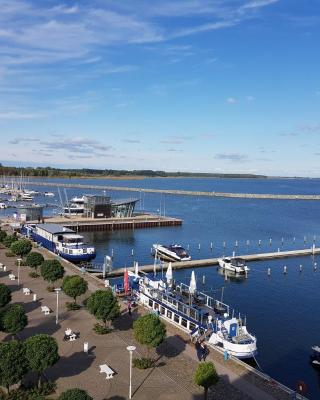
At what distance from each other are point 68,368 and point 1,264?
2877cm

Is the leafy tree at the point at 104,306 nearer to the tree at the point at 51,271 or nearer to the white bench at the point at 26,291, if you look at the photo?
the tree at the point at 51,271

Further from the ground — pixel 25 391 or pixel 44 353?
pixel 44 353

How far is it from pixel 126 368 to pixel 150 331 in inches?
100

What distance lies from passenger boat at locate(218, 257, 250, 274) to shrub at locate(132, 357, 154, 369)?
36.8 meters

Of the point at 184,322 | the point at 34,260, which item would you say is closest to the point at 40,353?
the point at 184,322

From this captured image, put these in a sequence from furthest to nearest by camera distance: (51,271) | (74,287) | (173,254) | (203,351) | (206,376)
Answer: (173,254) → (51,271) → (74,287) → (203,351) → (206,376)

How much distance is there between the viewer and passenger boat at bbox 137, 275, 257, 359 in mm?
32688

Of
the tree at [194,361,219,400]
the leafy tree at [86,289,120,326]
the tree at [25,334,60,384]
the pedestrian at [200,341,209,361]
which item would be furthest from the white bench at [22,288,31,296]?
the tree at [194,361,219,400]

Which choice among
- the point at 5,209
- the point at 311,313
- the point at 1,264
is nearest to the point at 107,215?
the point at 5,209

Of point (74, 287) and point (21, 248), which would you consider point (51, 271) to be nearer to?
point (74, 287)

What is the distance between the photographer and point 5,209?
5527 inches

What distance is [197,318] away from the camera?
1385 inches

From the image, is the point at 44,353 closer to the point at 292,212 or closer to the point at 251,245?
the point at 251,245

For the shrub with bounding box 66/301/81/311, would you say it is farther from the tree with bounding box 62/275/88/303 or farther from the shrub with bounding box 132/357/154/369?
the shrub with bounding box 132/357/154/369
